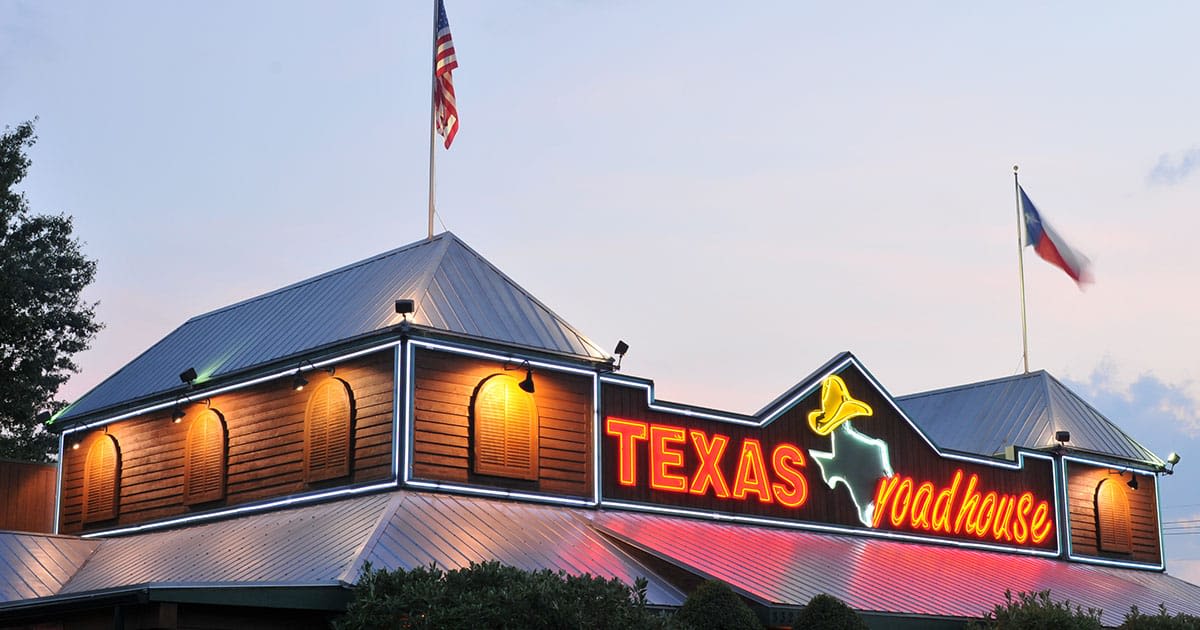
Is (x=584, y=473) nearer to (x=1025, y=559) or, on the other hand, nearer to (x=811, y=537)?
(x=811, y=537)

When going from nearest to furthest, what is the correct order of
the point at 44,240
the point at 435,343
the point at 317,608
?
the point at 317,608 → the point at 435,343 → the point at 44,240

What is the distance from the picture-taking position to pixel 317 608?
75.3ft

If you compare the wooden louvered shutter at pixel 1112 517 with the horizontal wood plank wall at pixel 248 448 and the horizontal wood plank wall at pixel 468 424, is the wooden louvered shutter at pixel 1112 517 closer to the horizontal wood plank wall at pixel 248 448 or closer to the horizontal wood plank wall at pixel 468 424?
the horizontal wood plank wall at pixel 468 424

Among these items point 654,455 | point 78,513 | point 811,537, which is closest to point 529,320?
point 654,455

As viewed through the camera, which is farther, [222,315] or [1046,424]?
[1046,424]

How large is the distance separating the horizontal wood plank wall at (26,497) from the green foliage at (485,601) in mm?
16135

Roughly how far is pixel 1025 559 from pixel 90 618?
23480 mm

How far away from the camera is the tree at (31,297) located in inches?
1849

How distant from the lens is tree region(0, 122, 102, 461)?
154 ft

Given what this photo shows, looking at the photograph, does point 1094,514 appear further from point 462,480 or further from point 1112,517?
point 462,480

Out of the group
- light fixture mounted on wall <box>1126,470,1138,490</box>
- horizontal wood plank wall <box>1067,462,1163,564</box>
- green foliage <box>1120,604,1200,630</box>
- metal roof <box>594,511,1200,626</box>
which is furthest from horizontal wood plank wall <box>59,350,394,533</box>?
light fixture mounted on wall <box>1126,470,1138,490</box>

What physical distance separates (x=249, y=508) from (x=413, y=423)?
183 inches

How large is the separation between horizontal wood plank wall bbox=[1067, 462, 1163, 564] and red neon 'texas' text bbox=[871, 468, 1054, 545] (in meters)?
1.16

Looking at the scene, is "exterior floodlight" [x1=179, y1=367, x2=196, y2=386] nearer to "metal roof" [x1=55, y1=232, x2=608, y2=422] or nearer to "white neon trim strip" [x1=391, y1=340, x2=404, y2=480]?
"metal roof" [x1=55, y1=232, x2=608, y2=422]
